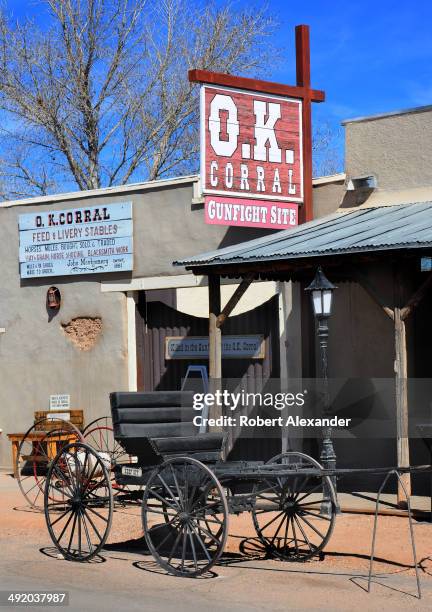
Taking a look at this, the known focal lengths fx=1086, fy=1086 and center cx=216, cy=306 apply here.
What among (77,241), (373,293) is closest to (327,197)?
(373,293)

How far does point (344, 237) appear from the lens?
12.4 m

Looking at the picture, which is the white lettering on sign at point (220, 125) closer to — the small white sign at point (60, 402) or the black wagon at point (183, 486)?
the black wagon at point (183, 486)

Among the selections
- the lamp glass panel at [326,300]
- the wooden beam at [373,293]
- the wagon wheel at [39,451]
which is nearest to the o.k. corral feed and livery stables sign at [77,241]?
the wagon wheel at [39,451]

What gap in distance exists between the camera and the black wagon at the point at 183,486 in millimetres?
8758

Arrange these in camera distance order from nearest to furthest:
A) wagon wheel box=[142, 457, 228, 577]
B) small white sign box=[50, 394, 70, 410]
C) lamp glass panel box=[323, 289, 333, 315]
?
1. wagon wheel box=[142, 457, 228, 577]
2. lamp glass panel box=[323, 289, 333, 315]
3. small white sign box=[50, 394, 70, 410]

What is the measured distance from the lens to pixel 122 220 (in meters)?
16.1

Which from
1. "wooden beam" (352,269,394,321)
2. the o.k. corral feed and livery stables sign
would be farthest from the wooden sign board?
"wooden beam" (352,269,394,321)

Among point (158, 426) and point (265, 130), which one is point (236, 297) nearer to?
point (265, 130)

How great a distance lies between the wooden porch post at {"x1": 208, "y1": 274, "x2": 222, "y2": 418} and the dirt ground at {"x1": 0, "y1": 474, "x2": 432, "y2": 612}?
187 centimetres

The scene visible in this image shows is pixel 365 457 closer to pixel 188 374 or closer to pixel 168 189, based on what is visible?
pixel 188 374

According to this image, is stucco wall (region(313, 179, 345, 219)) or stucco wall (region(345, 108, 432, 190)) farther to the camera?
stucco wall (region(313, 179, 345, 219))

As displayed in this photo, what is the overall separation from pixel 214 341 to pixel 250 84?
11.2 feet

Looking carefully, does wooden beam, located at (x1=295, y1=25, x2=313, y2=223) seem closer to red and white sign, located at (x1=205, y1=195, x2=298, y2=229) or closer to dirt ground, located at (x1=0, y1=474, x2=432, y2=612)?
red and white sign, located at (x1=205, y1=195, x2=298, y2=229)

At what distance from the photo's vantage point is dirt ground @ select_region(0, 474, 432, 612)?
7.96 meters
